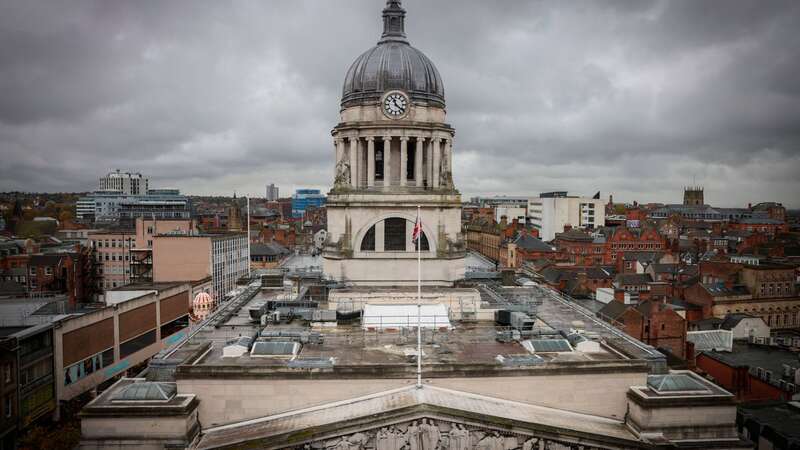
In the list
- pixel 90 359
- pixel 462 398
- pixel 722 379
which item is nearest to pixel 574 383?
pixel 462 398

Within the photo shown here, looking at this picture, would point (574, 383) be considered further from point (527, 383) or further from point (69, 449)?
point (69, 449)

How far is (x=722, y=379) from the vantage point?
144ft

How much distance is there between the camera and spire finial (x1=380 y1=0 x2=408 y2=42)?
46656mm

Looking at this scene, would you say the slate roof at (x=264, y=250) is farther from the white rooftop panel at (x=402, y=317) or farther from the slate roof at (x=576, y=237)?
the white rooftop panel at (x=402, y=317)

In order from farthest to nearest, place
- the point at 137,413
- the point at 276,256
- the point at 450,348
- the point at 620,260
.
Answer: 1. the point at 276,256
2. the point at 620,260
3. the point at 450,348
4. the point at 137,413

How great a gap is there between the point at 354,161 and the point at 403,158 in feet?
12.5

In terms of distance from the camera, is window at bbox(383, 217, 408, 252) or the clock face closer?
the clock face

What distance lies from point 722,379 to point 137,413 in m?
41.0

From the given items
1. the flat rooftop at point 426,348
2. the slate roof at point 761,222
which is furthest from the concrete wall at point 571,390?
the slate roof at point 761,222

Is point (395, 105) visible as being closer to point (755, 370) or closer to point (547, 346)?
point (547, 346)

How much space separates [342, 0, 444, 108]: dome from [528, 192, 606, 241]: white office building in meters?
102

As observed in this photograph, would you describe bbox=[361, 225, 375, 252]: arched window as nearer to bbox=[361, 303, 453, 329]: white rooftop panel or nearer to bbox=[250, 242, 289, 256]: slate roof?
bbox=[361, 303, 453, 329]: white rooftop panel

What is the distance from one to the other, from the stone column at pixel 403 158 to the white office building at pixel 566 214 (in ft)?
336

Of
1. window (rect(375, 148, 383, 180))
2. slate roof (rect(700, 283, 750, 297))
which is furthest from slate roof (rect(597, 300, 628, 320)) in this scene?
window (rect(375, 148, 383, 180))
